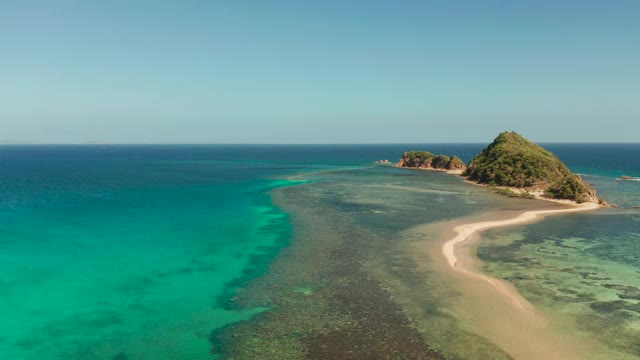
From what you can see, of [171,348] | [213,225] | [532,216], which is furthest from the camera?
[532,216]

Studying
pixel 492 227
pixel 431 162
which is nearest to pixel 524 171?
pixel 492 227

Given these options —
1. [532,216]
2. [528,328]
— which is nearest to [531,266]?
[528,328]

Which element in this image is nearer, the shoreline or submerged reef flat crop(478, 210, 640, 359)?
submerged reef flat crop(478, 210, 640, 359)

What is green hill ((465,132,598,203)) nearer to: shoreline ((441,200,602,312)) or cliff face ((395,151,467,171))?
shoreline ((441,200,602,312))

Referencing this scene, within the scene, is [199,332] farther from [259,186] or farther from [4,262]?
[259,186]

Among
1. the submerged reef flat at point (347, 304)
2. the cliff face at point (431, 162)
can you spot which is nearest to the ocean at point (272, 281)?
the submerged reef flat at point (347, 304)

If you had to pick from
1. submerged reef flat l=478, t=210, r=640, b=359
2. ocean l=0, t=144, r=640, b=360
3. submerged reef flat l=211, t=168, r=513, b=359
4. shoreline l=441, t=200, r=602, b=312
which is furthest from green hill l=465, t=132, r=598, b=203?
submerged reef flat l=211, t=168, r=513, b=359

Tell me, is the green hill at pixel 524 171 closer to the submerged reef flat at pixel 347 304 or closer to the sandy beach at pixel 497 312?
the submerged reef flat at pixel 347 304
